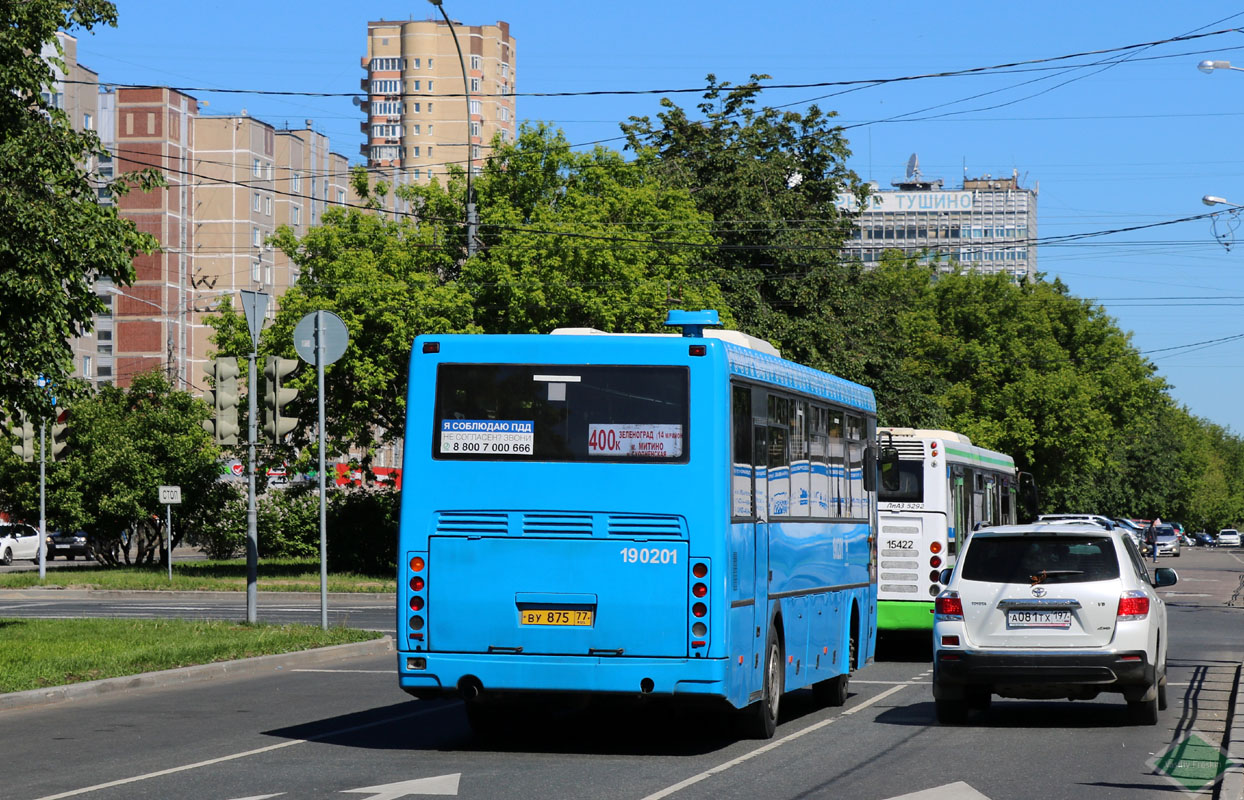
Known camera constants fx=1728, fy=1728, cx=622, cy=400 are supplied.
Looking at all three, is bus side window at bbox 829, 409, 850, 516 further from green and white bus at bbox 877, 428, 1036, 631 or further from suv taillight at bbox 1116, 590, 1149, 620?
green and white bus at bbox 877, 428, 1036, 631

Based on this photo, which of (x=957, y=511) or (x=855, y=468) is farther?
(x=957, y=511)

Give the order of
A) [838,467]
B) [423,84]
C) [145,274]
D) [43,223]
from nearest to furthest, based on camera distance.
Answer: [838,467] < [43,223] < [145,274] < [423,84]

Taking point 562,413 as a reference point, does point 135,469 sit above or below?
above

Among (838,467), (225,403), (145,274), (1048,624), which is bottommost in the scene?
(1048,624)

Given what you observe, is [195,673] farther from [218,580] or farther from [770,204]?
[770,204]

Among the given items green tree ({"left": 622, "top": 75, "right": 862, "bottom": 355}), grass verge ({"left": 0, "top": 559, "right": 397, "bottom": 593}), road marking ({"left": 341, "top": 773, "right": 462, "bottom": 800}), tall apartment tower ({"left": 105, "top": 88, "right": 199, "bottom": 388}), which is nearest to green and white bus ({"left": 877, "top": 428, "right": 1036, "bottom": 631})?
road marking ({"left": 341, "top": 773, "right": 462, "bottom": 800})

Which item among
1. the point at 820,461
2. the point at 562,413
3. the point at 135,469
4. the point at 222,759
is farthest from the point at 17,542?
the point at 562,413

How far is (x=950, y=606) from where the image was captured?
1416 cm

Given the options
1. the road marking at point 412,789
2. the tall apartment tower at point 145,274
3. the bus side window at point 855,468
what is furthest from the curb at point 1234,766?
the tall apartment tower at point 145,274

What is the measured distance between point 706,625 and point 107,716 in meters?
5.78

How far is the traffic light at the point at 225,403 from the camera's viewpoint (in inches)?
870

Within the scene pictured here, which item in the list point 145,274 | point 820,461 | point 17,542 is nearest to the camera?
point 820,461

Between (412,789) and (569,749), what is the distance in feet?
8.34

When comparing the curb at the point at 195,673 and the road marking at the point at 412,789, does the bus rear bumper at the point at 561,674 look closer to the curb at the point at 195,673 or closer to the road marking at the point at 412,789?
the road marking at the point at 412,789
